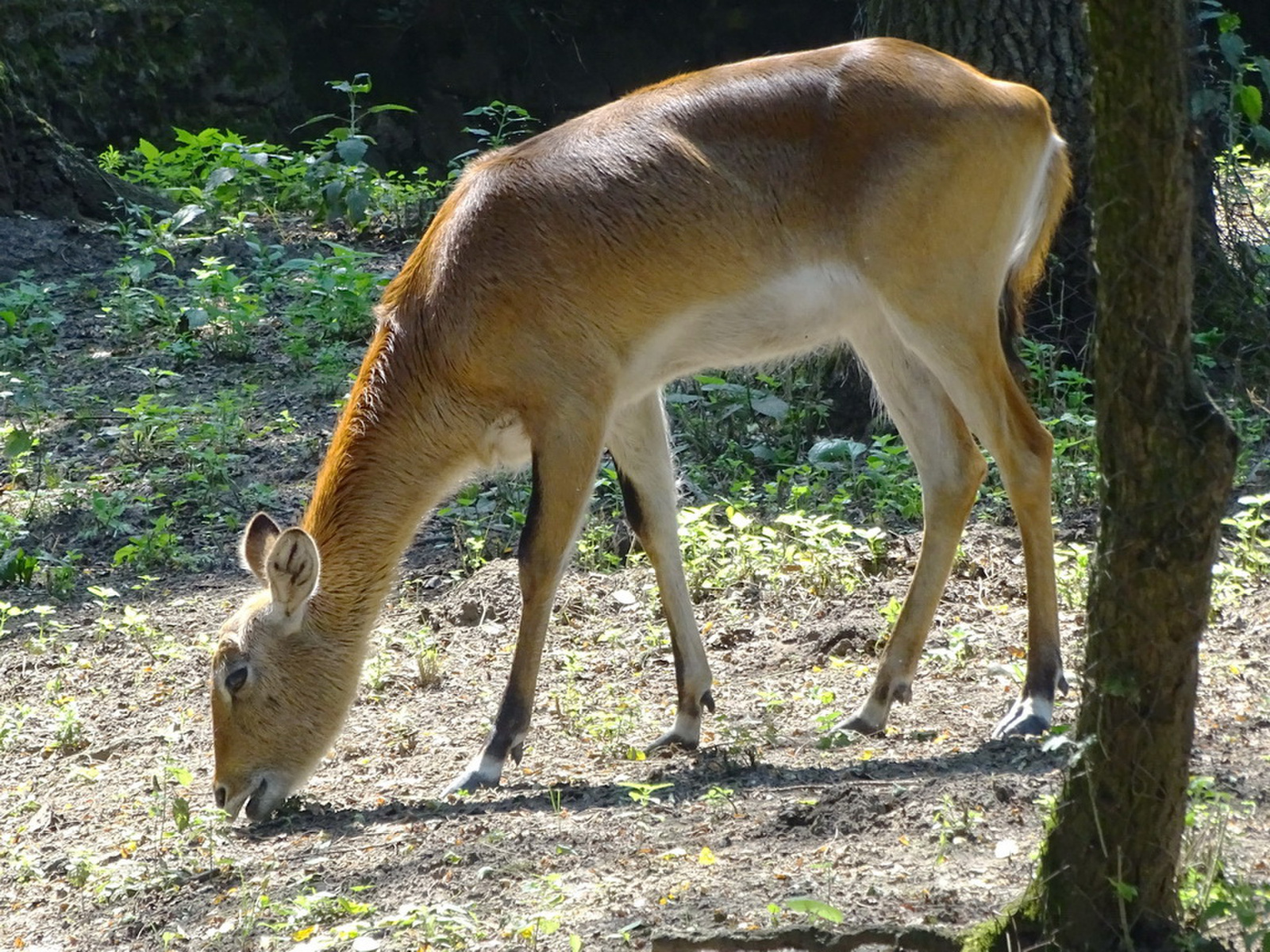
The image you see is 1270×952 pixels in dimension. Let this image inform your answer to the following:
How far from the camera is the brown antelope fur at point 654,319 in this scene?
5301 millimetres

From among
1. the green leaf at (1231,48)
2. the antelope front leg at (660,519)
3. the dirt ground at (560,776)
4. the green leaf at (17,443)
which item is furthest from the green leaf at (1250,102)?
the green leaf at (17,443)

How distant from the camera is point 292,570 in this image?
5199 millimetres

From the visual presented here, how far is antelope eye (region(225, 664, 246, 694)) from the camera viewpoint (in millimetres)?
5227

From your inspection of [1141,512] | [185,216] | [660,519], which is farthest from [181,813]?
[185,216]

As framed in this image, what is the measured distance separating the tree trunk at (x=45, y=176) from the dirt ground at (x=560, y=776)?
409cm

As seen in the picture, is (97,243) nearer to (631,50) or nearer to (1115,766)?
(631,50)

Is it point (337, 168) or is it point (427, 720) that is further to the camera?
point (337, 168)

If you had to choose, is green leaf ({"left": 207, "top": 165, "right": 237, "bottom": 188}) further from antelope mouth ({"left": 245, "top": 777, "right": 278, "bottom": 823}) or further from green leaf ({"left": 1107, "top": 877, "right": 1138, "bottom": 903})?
green leaf ({"left": 1107, "top": 877, "right": 1138, "bottom": 903})

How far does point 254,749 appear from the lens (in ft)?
17.0

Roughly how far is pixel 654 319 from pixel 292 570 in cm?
154

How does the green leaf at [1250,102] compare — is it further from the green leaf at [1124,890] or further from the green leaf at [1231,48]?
the green leaf at [1124,890]

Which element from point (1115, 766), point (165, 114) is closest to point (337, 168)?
point (165, 114)

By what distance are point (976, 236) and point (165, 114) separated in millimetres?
10413

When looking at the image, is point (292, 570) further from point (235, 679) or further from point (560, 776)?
point (560, 776)
